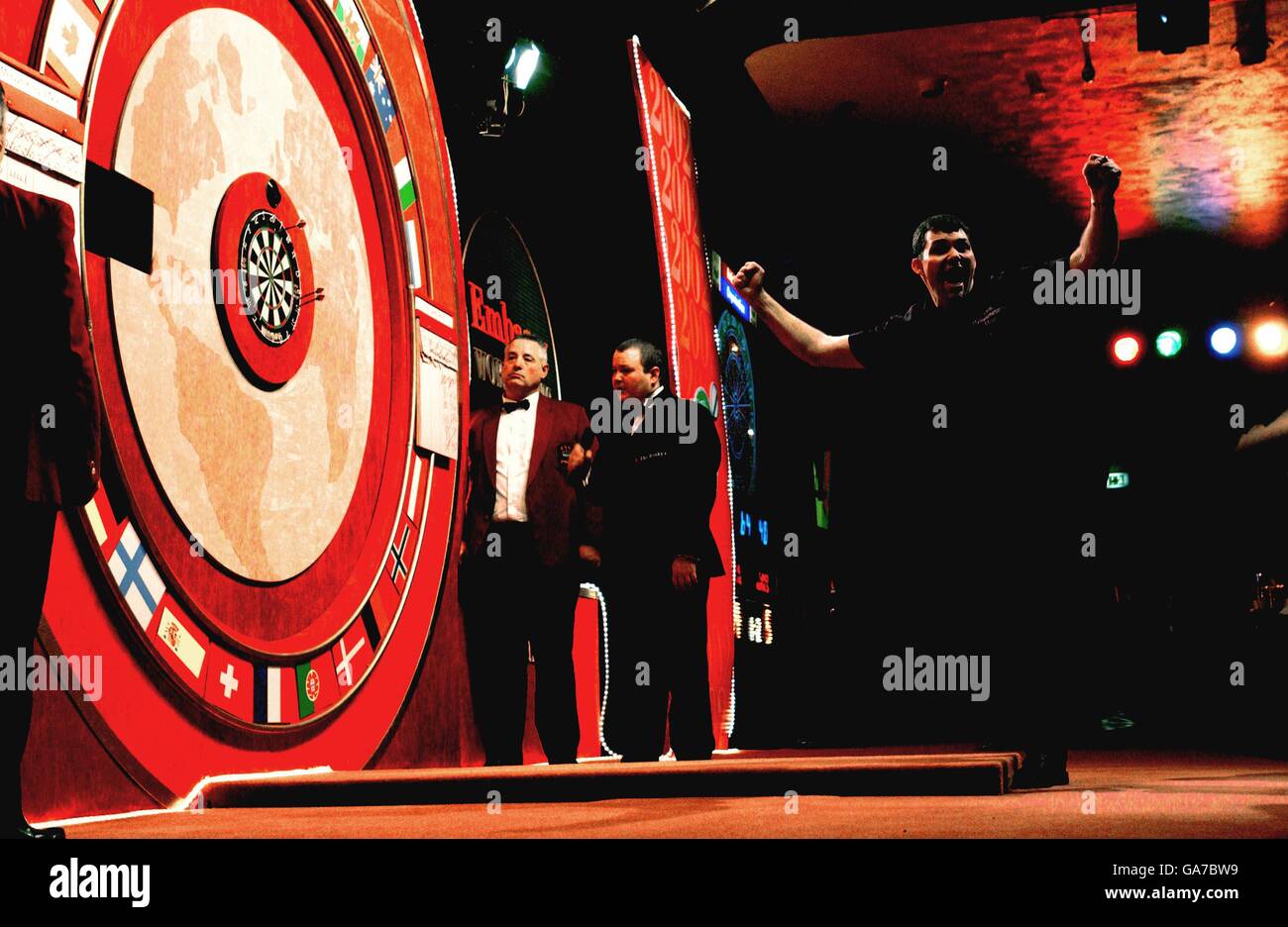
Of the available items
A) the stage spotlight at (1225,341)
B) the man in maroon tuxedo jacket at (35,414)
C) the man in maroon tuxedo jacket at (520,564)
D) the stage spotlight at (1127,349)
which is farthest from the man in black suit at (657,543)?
the stage spotlight at (1225,341)

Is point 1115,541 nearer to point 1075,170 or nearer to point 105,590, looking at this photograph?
point 1075,170

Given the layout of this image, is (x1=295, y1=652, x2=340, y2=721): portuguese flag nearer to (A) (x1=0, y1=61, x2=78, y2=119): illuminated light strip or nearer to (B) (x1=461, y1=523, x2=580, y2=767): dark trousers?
(B) (x1=461, y1=523, x2=580, y2=767): dark trousers

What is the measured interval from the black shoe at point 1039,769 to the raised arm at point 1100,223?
3.68ft

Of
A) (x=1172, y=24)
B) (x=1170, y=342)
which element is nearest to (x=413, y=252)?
(x=1172, y=24)

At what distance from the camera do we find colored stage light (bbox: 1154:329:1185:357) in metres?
11.6

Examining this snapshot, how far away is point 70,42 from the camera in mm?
2799

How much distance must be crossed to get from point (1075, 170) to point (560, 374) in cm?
533

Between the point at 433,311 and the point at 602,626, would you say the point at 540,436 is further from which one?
the point at 602,626

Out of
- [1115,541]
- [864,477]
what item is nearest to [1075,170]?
[864,477]

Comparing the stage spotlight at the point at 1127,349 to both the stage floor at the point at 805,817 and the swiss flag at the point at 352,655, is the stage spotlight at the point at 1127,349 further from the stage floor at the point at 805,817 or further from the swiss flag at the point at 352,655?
the swiss flag at the point at 352,655

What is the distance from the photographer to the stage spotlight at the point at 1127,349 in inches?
459

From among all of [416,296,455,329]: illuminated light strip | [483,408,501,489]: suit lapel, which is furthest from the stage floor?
[416,296,455,329]: illuminated light strip

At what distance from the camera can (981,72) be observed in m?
8.23
